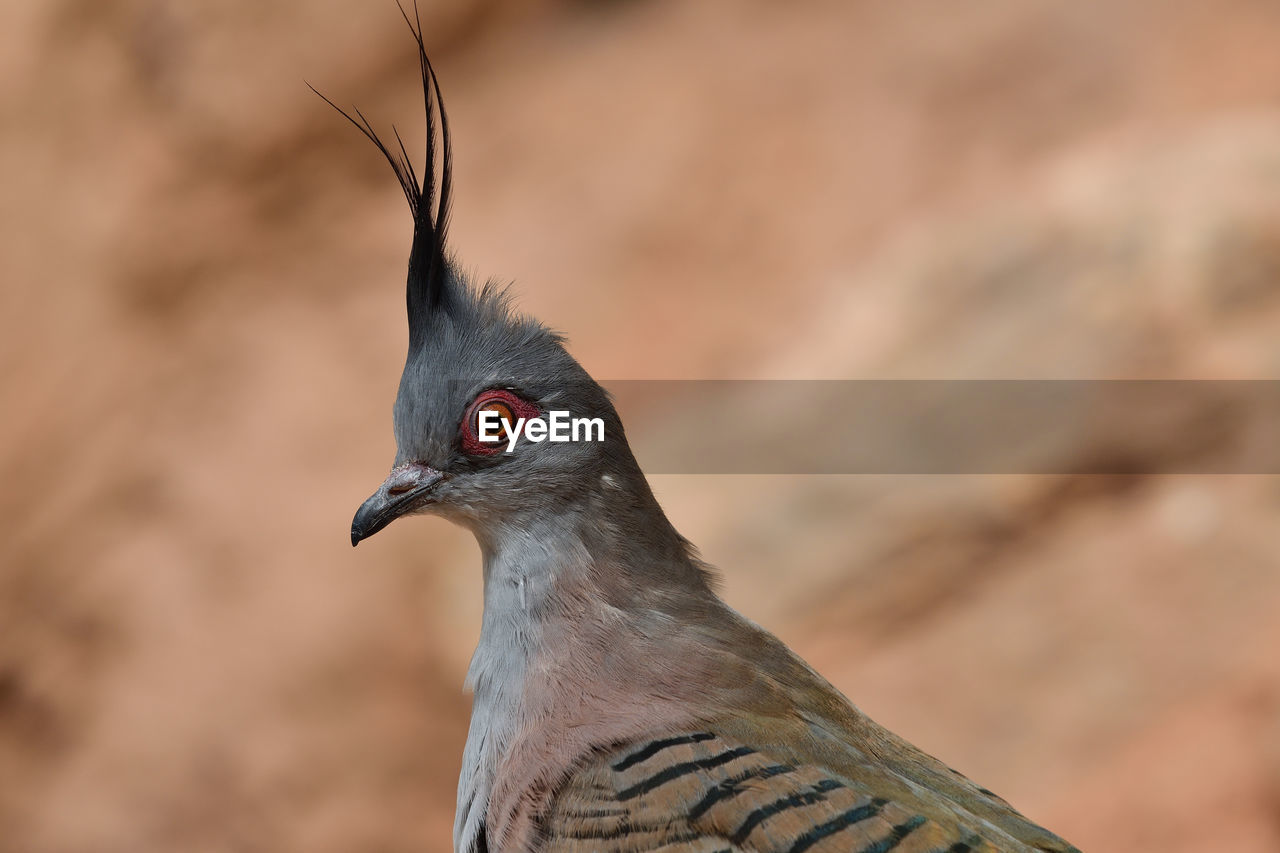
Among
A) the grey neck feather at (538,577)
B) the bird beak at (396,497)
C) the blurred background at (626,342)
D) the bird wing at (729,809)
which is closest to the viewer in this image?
the bird wing at (729,809)

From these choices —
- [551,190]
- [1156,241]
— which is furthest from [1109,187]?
[551,190]

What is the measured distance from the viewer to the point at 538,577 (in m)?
2.24

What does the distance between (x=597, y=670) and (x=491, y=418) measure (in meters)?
0.57

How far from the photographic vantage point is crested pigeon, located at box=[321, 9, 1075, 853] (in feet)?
6.18

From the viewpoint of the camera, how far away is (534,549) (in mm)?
2275

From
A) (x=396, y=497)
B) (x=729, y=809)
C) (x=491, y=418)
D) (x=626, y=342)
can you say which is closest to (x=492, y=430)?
(x=491, y=418)

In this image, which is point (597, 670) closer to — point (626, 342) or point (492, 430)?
point (492, 430)

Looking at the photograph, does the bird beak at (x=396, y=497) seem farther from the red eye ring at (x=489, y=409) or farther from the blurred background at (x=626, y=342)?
the blurred background at (x=626, y=342)

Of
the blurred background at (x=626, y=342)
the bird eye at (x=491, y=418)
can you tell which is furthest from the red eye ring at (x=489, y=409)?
the blurred background at (x=626, y=342)

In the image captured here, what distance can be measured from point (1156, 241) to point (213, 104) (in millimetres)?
4871

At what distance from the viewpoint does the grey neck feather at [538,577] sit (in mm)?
2139

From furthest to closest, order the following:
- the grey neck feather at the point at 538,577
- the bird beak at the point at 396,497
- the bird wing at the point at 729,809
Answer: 1. the bird beak at the point at 396,497
2. the grey neck feather at the point at 538,577
3. the bird wing at the point at 729,809

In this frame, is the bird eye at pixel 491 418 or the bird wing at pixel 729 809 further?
the bird eye at pixel 491 418

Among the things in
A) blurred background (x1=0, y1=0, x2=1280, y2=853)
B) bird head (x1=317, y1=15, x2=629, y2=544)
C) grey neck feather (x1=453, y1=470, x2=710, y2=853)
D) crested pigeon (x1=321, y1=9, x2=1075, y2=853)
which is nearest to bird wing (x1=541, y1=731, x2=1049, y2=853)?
crested pigeon (x1=321, y1=9, x2=1075, y2=853)
